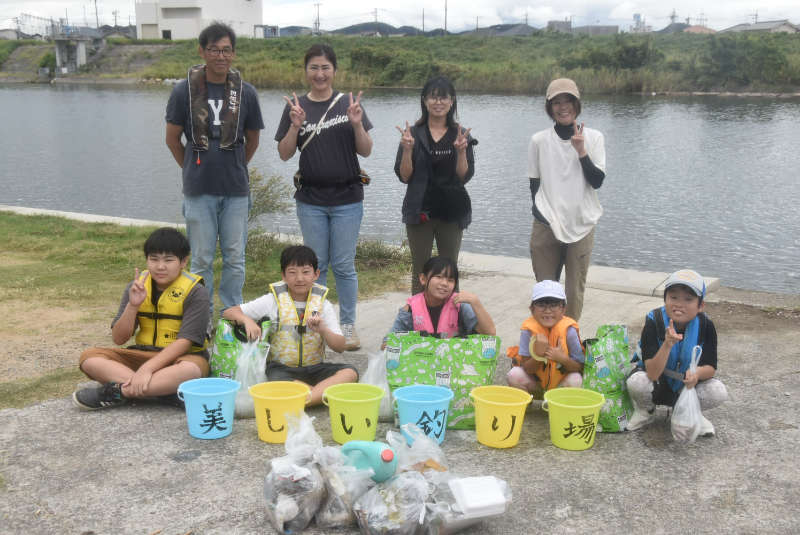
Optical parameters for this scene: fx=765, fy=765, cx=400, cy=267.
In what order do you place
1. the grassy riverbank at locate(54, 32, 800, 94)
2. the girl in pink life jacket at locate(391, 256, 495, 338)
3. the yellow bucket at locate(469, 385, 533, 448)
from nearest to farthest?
1. the yellow bucket at locate(469, 385, 533, 448)
2. the girl in pink life jacket at locate(391, 256, 495, 338)
3. the grassy riverbank at locate(54, 32, 800, 94)

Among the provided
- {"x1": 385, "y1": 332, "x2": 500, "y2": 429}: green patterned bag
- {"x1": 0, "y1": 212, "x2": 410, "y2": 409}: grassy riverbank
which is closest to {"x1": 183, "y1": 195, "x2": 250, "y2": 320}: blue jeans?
{"x1": 0, "y1": 212, "x2": 410, "y2": 409}: grassy riverbank

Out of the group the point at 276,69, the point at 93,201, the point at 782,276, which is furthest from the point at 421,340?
the point at 276,69

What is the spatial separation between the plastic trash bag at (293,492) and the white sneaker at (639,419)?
163 centimetres

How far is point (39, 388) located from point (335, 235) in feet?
6.07

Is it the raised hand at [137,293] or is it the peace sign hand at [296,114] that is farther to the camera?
the peace sign hand at [296,114]

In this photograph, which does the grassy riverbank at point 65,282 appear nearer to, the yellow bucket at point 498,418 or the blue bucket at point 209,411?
the blue bucket at point 209,411

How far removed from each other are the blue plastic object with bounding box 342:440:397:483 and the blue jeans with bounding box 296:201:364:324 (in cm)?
201

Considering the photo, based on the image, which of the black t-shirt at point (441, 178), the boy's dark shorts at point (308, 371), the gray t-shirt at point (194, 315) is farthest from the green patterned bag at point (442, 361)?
the black t-shirt at point (441, 178)

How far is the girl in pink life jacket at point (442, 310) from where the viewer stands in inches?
155

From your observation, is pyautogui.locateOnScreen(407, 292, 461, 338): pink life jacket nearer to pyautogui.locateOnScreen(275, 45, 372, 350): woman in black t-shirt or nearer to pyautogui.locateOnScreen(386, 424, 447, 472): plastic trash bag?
pyautogui.locateOnScreen(275, 45, 372, 350): woman in black t-shirt

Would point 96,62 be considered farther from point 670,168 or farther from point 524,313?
point 524,313

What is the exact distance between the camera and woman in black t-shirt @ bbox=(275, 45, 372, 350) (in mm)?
4484

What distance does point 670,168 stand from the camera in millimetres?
16797

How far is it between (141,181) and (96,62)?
52.1 meters
